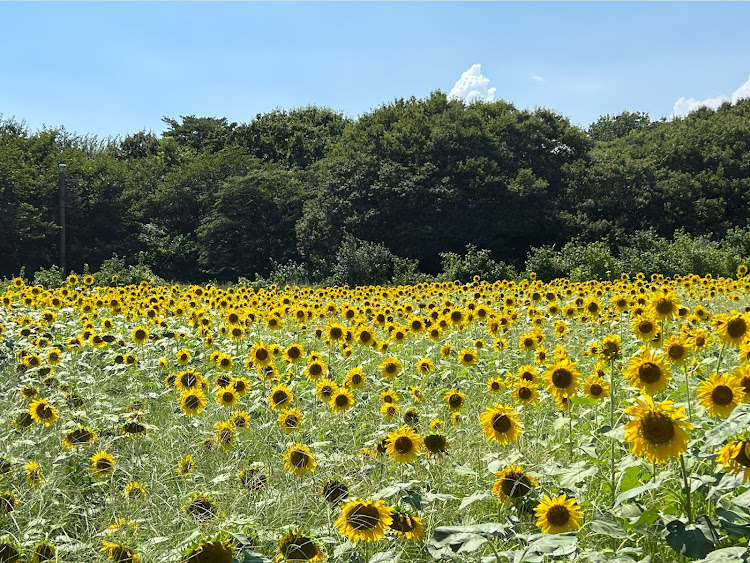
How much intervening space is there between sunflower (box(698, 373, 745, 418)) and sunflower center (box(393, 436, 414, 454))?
0.97 metres

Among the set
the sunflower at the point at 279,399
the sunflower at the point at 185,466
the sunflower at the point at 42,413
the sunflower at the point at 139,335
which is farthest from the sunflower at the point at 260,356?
the sunflower at the point at 139,335

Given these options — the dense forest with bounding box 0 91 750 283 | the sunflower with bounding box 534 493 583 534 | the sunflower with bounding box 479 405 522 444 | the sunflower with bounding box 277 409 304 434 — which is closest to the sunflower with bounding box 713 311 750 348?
the sunflower with bounding box 479 405 522 444

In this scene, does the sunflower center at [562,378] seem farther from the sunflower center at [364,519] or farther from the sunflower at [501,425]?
the sunflower center at [364,519]

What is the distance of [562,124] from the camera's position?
26312 millimetres

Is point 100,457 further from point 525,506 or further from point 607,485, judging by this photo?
point 607,485

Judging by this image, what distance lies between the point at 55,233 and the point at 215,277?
6439 mm

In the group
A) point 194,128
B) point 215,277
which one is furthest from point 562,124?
point 194,128

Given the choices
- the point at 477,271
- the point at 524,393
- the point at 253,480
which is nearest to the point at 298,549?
the point at 253,480

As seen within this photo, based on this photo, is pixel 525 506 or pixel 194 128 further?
pixel 194 128

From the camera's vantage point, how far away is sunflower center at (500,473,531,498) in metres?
1.98

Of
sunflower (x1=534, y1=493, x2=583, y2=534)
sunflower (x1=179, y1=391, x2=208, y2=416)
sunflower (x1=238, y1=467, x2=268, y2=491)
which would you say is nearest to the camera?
sunflower (x1=534, y1=493, x2=583, y2=534)

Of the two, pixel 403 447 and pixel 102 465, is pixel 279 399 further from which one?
pixel 403 447

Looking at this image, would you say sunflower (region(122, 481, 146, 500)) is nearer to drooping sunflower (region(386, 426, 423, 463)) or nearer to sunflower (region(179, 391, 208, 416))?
sunflower (region(179, 391, 208, 416))

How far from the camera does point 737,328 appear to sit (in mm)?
2578
